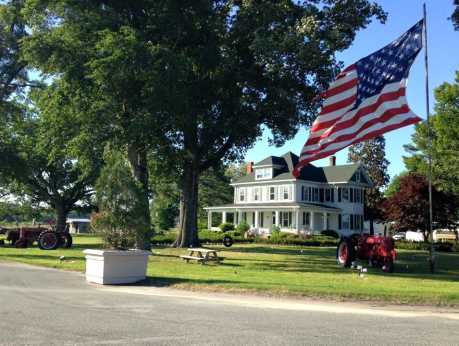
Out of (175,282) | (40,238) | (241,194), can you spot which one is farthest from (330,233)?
(175,282)

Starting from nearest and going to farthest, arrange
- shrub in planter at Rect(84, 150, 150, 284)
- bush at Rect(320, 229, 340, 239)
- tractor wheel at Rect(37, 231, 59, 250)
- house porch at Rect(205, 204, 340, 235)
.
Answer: shrub in planter at Rect(84, 150, 150, 284) < tractor wheel at Rect(37, 231, 59, 250) < bush at Rect(320, 229, 340, 239) < house porch at Rect(205, 204, 340, 235)

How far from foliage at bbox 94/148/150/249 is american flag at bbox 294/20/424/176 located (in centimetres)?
503

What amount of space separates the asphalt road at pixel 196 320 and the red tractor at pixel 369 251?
26.5ft

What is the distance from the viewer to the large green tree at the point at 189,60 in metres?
22.7

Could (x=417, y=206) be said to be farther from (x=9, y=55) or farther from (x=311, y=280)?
(x=9, y=55)

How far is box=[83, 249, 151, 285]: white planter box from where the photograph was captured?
1410 cm

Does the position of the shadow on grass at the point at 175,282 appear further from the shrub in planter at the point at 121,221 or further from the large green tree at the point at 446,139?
the large green tree at the point at 446,139

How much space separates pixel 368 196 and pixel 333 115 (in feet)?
178

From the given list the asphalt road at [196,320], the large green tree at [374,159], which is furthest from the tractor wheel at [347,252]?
the large green tree at [374,159]

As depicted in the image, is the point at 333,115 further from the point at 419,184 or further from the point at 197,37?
the point at 419,184

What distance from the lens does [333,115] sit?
16.6 metres

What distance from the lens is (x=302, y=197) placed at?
55406mm

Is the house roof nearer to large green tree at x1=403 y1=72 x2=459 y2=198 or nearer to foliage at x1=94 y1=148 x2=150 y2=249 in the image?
large green tree at x1=403 y1=72 x2=459 y2=198

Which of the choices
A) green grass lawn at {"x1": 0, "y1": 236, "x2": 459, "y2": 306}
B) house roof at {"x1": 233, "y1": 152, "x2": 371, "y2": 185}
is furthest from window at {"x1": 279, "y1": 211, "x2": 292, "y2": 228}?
green grass lawn at {"x1": 0, "y1": 236, "x2": 459, "y2": 306}
